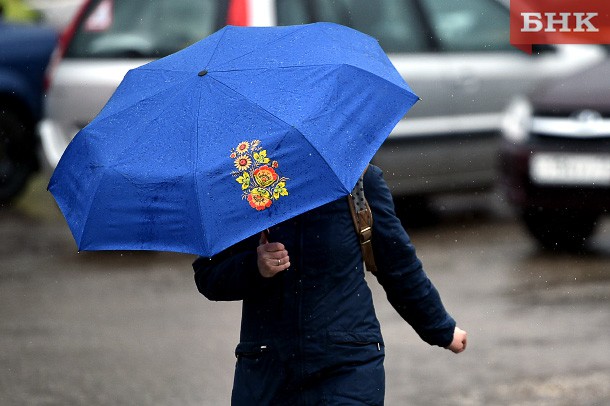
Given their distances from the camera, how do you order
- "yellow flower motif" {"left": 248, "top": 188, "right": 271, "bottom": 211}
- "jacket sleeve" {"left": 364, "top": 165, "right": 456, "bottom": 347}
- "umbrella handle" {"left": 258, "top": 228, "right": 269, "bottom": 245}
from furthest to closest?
"jacket sleeve" {"left": 364, "top": 165, "right": 456, "bottom": 347}
"umbrella handle" {"left": 258, "top": 228, "right": 269, "bottom": 245}
"yellow flower motif" {"left": 248, "top": 188, "right": 271, "bottom": 211}

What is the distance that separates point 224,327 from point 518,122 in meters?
2.76

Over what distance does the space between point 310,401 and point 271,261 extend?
1.27ft

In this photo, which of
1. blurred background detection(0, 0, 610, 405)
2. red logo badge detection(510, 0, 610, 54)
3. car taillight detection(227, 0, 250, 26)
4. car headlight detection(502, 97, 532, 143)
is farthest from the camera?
red logo badge detection(510, 0, 610, 54)

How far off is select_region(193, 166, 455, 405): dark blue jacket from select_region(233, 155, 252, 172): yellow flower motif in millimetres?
308

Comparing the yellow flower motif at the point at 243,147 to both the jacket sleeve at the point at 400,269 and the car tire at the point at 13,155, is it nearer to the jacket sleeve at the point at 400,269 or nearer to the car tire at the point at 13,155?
the jacket sleeve at the point at 400,269

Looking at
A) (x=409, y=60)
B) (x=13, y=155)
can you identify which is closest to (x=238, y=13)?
(x=409, y=60)

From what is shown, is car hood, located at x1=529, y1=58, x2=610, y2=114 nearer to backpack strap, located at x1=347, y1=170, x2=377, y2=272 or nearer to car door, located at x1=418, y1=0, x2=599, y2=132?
car door, located at x1=418, y1=0, x2=599, y2=132

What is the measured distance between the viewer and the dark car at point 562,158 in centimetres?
864

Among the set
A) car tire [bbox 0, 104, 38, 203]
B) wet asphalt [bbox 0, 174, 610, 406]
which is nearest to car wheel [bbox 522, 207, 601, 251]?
wet asphalt [bbox 0, 174, 610, 406]

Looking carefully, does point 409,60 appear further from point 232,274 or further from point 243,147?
point 243,147

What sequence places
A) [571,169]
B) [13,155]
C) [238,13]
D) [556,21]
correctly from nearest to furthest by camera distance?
[571,169] → [238,13] → [556,21] → [13,155]

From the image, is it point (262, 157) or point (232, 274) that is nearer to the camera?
point (262, 157)

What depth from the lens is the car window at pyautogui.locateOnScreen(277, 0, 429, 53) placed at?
9.63 metres

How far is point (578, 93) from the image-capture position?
8844 mm
